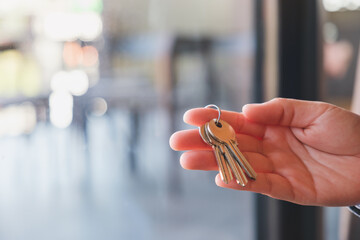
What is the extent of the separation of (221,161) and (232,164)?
20 mm

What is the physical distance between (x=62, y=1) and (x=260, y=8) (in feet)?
2.11

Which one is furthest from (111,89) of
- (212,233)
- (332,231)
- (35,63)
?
(332,231)

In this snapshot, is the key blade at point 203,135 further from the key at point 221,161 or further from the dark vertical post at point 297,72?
the dark vertical post at point 297,72

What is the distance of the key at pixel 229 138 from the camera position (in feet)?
2.27

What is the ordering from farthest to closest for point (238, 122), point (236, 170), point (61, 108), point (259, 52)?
point (259, 52), point (61, 108), point (238, 122), point (236, 170)

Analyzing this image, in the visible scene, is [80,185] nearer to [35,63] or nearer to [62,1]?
[35,63]

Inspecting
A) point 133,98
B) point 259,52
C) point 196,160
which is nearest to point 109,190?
point 133,98

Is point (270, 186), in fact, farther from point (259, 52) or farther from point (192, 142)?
point (259, 52)

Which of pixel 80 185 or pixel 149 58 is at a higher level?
pixel 149 58

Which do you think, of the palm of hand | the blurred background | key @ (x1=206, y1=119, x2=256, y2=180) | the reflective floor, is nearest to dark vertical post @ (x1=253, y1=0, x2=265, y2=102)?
the blurred background

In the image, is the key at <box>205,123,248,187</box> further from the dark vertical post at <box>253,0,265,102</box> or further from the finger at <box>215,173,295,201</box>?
the dark vertical post at <box>253,0,265,102</box>

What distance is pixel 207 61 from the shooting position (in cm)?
160

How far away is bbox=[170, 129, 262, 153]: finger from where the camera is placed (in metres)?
0.70

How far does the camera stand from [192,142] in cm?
71
